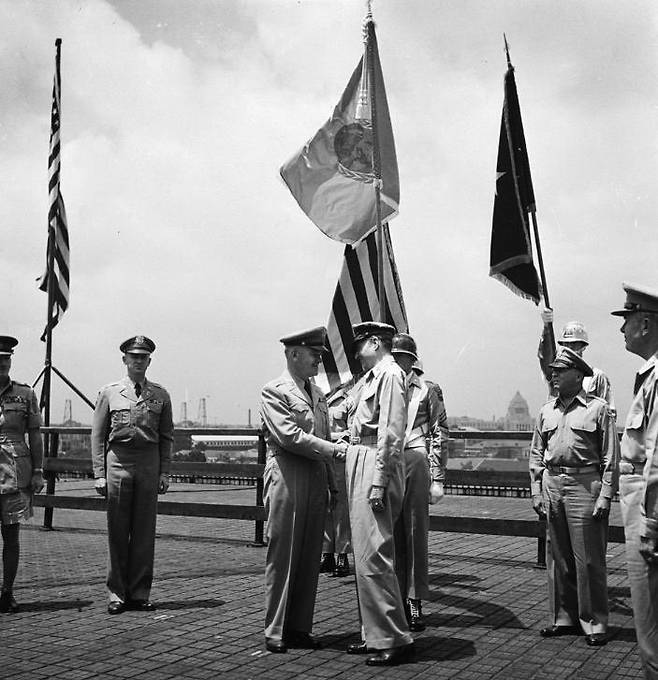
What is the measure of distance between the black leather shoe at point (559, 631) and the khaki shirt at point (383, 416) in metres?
1.61

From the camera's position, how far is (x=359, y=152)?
8.55 meters

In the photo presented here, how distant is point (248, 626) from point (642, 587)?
303cm

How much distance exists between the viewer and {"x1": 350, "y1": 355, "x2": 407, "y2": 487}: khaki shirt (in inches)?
196

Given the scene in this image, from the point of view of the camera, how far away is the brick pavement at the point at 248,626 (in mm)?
4742

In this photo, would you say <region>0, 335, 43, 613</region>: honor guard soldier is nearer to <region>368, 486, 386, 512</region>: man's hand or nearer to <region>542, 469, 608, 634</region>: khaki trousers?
<region>368, 486, 386, 512</region>: man's hand

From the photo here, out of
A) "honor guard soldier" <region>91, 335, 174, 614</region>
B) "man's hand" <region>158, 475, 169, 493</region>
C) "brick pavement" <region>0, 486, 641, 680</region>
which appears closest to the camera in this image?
"brick pavement" <region>0, 486, 641, 680</region>

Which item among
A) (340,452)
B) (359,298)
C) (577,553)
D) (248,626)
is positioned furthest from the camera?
(359,298)

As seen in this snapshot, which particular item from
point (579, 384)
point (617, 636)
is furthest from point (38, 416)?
point (617, 636)

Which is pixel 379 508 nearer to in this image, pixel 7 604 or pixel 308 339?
pixel 308 339

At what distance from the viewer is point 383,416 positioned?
5.04 metres

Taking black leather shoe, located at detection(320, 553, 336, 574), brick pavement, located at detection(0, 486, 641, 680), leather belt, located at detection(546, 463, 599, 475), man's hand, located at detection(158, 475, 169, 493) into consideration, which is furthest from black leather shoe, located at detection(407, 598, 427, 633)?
man's hand, located at detection(158, 475, 169, 493)

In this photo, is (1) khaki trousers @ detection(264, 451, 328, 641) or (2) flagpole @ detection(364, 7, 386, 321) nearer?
(1) khaki trousers @ detection(264, 451, 328, 641)

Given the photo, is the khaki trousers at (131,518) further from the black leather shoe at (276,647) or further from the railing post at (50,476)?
the railing post at (50,476)

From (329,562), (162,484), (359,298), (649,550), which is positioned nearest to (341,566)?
(329,562)
